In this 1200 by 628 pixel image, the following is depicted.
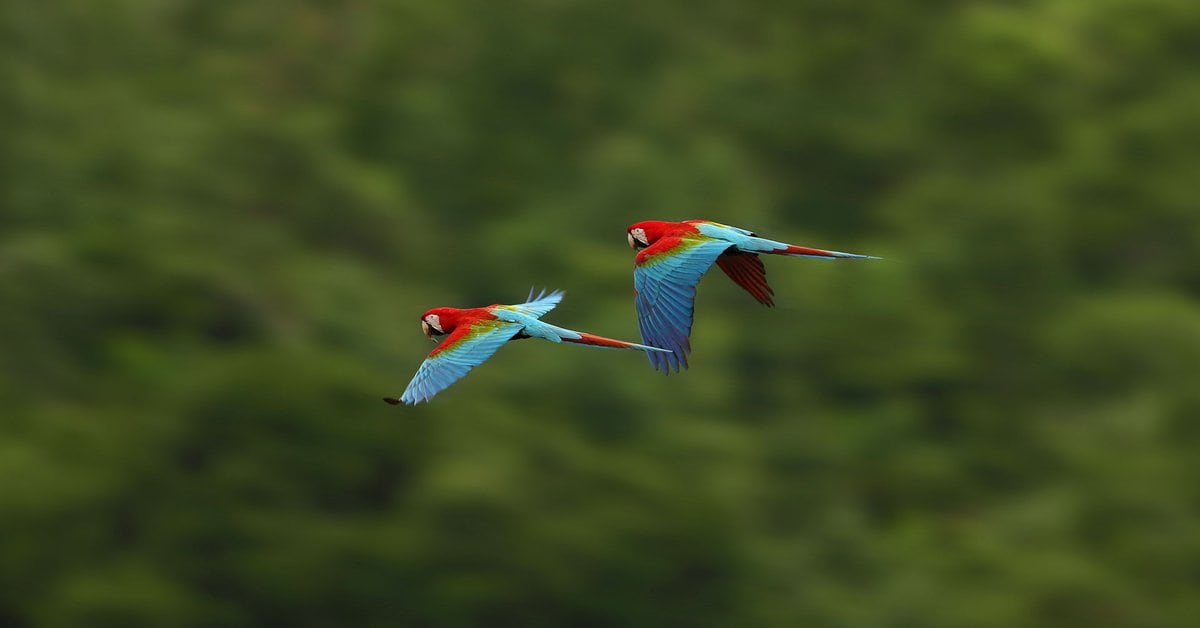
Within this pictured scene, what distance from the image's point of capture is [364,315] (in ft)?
110

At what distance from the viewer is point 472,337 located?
23.2 feet

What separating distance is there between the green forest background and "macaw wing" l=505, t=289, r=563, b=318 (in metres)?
15.7

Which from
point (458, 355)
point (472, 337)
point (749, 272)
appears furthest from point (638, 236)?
point (458, 355)

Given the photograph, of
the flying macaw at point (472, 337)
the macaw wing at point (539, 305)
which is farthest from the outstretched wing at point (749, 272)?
the flying macaw at point (472, 337)

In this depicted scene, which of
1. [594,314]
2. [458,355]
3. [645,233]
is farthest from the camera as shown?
[594,314]

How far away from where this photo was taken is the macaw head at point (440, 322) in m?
7.33

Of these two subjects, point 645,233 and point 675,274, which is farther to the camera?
point 645,233

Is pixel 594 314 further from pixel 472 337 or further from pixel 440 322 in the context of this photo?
pixel 472 337

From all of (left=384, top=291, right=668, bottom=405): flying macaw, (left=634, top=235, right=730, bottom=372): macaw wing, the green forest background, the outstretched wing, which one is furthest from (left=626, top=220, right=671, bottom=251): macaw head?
the green forest background

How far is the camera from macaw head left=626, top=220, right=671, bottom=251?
7.77m

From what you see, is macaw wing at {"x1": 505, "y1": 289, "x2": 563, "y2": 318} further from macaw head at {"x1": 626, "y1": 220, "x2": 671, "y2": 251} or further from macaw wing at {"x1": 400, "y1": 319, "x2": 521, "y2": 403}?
macaw head at {"x1": 626, "y1": 220, "x2": 671, "y2": 251}

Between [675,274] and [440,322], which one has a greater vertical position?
[675,274]

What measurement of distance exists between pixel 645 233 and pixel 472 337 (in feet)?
3.47

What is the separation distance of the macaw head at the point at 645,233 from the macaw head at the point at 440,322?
2.55 feet
